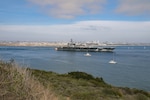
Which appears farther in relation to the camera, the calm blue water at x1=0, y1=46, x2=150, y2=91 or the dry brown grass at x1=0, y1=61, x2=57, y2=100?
the calm blue water at x1=0, y1=46, x2=150, y2=91

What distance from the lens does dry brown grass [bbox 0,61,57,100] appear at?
4.79 meters

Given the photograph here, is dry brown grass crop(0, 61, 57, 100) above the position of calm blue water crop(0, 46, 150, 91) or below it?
above

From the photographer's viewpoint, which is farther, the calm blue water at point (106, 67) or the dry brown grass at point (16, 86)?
the calm blue water at point (106, 67)

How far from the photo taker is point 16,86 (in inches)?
199

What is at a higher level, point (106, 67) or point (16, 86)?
point (16, 86)

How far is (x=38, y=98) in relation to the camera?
5.41 metres

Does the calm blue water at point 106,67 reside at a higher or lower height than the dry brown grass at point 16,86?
lower

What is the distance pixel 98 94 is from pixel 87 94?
23.9 inches

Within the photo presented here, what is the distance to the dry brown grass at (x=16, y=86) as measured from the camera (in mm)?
4793

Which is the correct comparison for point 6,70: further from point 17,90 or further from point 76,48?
point 76,48

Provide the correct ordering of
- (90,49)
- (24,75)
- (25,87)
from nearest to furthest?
(25,87) → (24,75) → (90,49)

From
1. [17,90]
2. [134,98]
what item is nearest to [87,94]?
[134,98]

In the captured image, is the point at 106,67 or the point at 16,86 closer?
the point at 16,86

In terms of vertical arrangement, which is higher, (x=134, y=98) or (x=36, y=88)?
(x=36, y=88)
